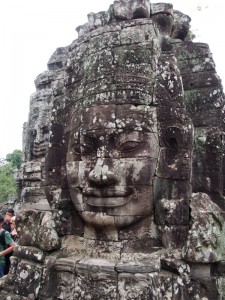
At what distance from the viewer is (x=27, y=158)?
1129cm

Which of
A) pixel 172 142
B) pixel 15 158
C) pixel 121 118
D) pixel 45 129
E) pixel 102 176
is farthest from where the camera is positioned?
pixel 15 158

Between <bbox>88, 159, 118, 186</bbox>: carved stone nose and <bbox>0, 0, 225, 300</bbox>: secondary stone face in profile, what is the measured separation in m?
0.01

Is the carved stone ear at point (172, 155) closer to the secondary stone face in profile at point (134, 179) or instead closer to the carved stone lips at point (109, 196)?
the secondary stone face in profile at point (134, 179)

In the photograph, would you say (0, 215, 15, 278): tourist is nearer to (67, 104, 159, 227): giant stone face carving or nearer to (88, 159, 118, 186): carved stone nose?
(67, 104, 159, 227): giant stone face carving

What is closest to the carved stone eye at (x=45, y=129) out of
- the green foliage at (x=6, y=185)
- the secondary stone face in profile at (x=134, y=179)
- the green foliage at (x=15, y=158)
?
the secondary stone face in profile at (x=134, y=179)

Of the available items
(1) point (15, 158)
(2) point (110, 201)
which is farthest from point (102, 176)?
(1) point (15, 158)

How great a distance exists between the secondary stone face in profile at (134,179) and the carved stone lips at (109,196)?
1cm

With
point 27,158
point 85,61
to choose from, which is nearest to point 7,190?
point 27,158

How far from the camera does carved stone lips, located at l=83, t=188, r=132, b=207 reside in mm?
3723

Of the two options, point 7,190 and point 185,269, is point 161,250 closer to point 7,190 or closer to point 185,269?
point 185,269

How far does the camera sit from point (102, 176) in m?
3.70

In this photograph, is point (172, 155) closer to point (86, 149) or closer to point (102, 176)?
point (102, 176)

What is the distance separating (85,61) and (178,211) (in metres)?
2.26

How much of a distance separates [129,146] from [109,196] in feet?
2.02
